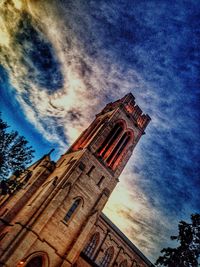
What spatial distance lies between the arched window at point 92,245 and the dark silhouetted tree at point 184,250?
756 centimetres

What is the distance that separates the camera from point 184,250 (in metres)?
23.6

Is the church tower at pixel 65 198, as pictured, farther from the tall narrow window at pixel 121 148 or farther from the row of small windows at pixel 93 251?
the row of small windows at pixel 93 251

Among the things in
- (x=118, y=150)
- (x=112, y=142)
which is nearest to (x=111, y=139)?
(x=112, y=142)

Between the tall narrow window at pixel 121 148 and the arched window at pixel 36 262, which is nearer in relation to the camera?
the arched window at pixel 36 262

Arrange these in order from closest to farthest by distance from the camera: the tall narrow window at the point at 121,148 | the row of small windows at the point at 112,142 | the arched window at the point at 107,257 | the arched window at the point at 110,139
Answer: the arched window at the point at 110,139 < the row of small windows at the point at 112,142 < the tall narrow window at the point at 121,148 < the arched window at the point at 107,257

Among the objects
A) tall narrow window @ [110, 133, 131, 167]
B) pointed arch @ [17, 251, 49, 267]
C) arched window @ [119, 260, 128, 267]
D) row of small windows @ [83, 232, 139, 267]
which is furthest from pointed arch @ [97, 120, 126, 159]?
arched window @ [119, 260, 128, 267]

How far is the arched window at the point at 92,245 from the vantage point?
26.7 metres

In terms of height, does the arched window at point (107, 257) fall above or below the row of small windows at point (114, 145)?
below

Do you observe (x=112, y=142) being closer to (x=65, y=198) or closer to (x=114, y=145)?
(x=114, y=145)

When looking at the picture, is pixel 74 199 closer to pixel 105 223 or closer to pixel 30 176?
pixel 30 176

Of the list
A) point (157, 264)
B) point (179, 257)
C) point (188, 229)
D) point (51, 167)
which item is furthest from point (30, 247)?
point (188, 229)

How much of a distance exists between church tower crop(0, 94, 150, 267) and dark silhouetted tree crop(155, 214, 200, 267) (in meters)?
8.37

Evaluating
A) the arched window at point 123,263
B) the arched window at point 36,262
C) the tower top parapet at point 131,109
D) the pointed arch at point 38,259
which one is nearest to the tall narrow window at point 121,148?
the tower top parapet at point 131,109

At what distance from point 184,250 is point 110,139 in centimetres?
1422
